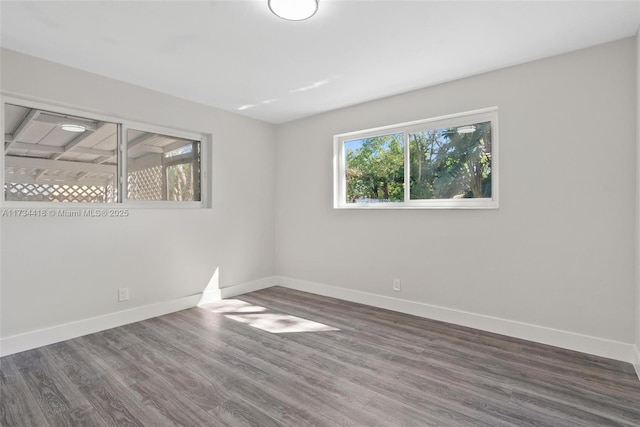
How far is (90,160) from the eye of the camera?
10.2 feet

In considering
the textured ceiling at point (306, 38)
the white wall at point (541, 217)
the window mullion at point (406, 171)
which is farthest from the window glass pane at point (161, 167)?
the window mullion at point (406, 171)

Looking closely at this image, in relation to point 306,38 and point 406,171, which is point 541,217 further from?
point 306,38

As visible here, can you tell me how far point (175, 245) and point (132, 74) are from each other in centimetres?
177

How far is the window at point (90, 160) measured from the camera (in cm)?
272

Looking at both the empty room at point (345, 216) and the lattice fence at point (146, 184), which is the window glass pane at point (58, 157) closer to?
the empty room at point (345, 216)

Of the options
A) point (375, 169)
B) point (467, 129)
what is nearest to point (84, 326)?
point (375, 169)

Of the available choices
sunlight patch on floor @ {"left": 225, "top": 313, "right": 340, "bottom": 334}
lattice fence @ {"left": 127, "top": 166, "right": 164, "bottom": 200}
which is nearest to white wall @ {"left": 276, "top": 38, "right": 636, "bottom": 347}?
sunlight patch on floor @ {"left": 225, "top": 313, "right": 340, "bottom": 334}

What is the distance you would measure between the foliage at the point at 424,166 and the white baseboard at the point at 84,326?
2.45 meters

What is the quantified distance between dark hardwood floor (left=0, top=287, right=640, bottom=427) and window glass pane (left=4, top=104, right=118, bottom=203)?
130 centimetres

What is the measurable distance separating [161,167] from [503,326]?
3.84m

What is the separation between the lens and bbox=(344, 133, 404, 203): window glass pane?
371 cm

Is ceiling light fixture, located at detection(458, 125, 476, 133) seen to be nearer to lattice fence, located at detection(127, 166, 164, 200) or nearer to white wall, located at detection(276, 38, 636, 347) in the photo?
white wall, located at detection(276, 38, 636, 347)

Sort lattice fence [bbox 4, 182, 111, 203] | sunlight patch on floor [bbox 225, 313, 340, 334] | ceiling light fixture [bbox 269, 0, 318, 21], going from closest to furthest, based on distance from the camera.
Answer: ceiling light fixture [bbox 269, 0, 318, 21]
lattice fence [bbox 4, 182, 111, 203]
sunlight patch on floor [bbox 225, 313, 340, 334]

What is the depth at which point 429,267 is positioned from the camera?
3.34 metres
